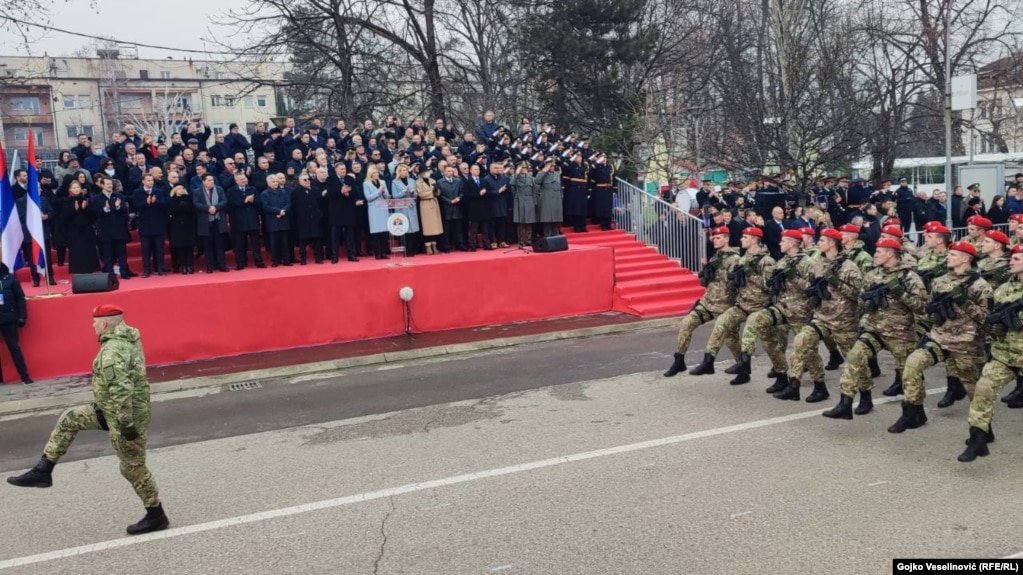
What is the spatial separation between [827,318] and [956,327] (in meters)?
1.48

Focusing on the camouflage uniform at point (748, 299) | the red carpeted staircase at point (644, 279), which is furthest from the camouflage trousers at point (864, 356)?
the red carpeted staircase at point (644, 279)

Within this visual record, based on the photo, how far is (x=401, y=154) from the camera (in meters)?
16.5

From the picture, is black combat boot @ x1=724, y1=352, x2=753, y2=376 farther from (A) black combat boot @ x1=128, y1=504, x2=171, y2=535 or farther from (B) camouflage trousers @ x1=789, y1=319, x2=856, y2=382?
(A) black combat boot @ x1=128, y1=504, x2=171, y2=535

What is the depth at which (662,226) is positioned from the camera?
17828mm

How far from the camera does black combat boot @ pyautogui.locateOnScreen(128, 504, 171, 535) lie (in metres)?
5.87

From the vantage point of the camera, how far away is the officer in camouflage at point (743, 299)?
9500 mm

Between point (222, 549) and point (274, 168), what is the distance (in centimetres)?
1158

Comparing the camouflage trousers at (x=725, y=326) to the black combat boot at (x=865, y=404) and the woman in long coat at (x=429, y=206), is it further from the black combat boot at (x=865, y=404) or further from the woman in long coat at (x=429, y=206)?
the woman in long coat at (x=429, y=206)

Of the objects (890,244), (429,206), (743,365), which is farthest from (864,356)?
(429,206)

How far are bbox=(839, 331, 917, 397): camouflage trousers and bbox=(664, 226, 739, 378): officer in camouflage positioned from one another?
1921mm

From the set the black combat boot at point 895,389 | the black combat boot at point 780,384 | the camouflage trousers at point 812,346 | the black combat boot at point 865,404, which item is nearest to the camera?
the black combat boot at point 865,404

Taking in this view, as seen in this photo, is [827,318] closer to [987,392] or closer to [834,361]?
[834,361]

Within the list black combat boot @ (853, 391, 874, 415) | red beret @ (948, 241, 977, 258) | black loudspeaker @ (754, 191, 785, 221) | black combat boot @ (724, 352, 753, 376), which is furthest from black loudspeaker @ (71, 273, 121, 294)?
black loudspeaker @ (754, 191, 785, 221)

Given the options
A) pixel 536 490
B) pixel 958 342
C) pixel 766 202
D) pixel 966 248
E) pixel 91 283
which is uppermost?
pixel 766 202
